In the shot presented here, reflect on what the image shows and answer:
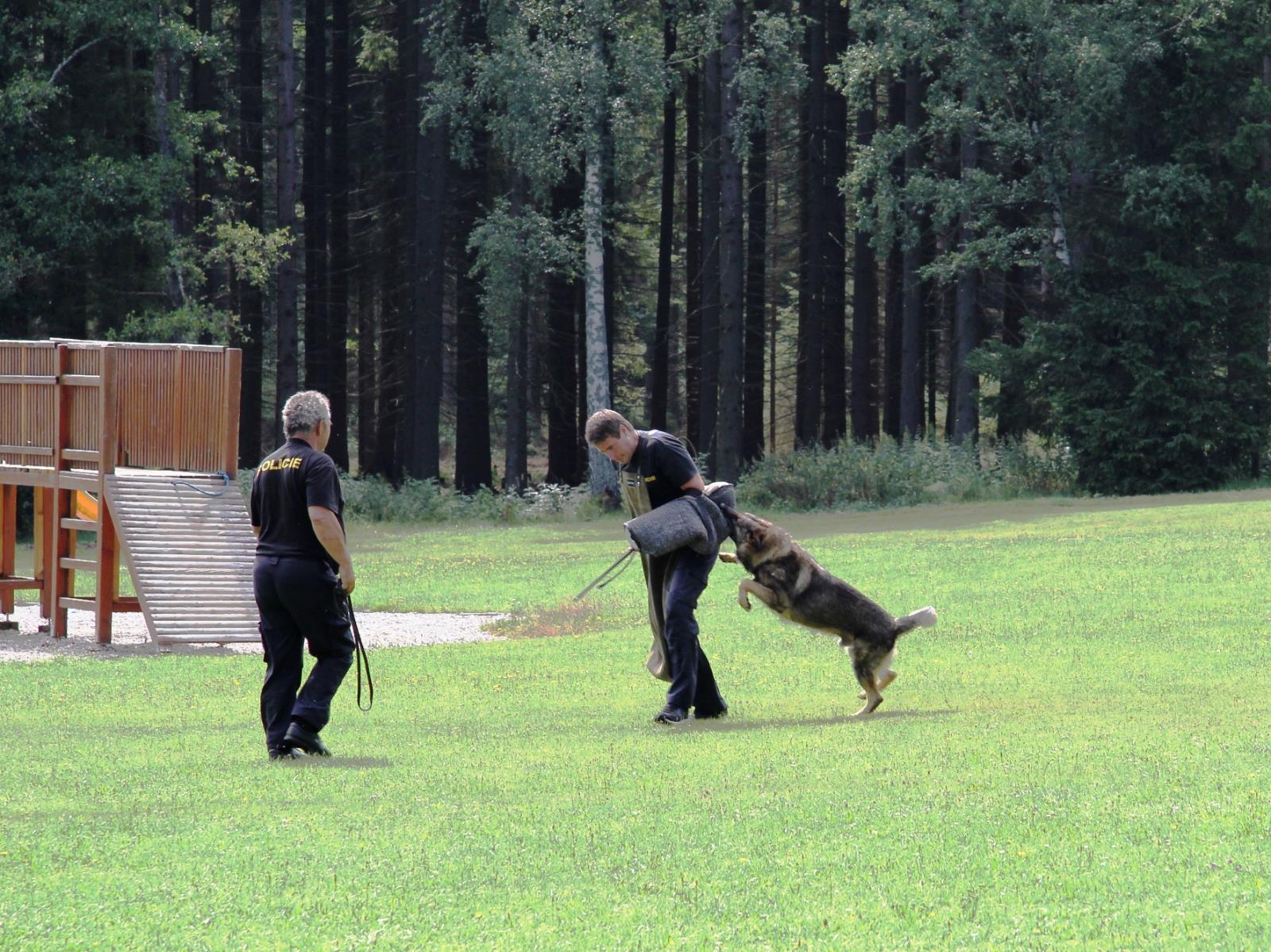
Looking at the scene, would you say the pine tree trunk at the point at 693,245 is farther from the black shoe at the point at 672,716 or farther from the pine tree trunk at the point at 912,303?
the black shoe at the point at 672,716

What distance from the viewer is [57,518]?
18.3 metres

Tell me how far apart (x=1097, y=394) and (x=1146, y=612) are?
19.6 m

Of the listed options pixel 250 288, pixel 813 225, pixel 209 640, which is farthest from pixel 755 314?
pixel 209 640

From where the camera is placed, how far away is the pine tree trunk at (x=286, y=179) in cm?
3975

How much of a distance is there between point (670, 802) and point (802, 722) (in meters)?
2.99

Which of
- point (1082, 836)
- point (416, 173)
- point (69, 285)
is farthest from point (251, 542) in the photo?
point (416, 173)

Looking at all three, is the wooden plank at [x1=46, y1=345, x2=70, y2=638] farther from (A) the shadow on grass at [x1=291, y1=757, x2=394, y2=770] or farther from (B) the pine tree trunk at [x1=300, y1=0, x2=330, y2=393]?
(B) the pine tree trunk at [x1=300, y1=0, x2=330, y2=393]

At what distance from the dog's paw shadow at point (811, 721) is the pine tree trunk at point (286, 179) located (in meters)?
30.3

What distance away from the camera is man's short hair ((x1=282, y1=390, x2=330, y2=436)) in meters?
9.20

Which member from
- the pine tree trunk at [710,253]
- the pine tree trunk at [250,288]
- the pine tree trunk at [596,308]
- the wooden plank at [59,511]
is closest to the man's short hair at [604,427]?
the wooden plank at [59,511]

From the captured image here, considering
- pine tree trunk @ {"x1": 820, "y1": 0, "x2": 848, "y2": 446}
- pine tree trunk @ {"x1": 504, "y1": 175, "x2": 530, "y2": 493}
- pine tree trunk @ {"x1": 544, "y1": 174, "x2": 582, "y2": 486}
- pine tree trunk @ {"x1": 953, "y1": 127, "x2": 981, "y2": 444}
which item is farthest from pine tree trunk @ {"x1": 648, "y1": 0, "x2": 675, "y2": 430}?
pine tree trunk @ {"x1": 953, "y1": 127, "x2": 981, "y2": 444}

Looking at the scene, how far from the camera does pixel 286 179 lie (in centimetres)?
4044

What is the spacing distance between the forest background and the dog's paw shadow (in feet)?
79.4

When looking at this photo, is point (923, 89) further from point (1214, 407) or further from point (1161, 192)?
point (1214, 407)
